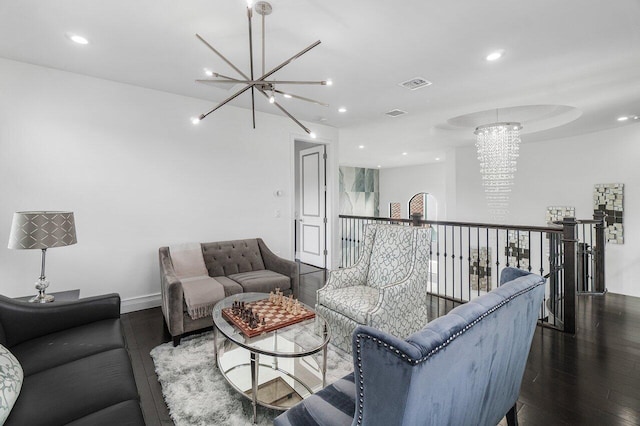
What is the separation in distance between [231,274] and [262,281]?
24.0 inches

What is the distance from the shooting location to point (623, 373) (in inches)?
90.7

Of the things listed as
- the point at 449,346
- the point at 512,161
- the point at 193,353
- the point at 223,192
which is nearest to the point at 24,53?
the point at 223,192

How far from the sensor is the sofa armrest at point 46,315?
187 cm

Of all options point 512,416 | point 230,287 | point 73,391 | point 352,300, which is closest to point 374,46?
point 352,300

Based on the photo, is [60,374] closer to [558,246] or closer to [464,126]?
[558,246]

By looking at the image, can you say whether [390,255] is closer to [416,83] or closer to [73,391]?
[416,83]

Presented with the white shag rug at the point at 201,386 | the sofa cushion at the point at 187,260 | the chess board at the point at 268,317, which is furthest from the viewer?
the sofa cushion at the point at 187,260

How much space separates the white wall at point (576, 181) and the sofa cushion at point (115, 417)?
7011 millimetres

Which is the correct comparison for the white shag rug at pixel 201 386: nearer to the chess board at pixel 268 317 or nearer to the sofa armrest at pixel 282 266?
the chess board at pixel 268 317

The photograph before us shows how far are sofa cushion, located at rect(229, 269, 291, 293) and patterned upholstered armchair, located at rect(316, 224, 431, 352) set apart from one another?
0.73 meters

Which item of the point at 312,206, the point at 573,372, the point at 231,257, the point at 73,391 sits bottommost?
the point at 573,372

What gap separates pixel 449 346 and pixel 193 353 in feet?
7.81

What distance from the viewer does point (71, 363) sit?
164 centimetres

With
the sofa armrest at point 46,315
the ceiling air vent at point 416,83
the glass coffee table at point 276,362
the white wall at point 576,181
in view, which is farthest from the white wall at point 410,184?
the sofa armrest at point 46,315
